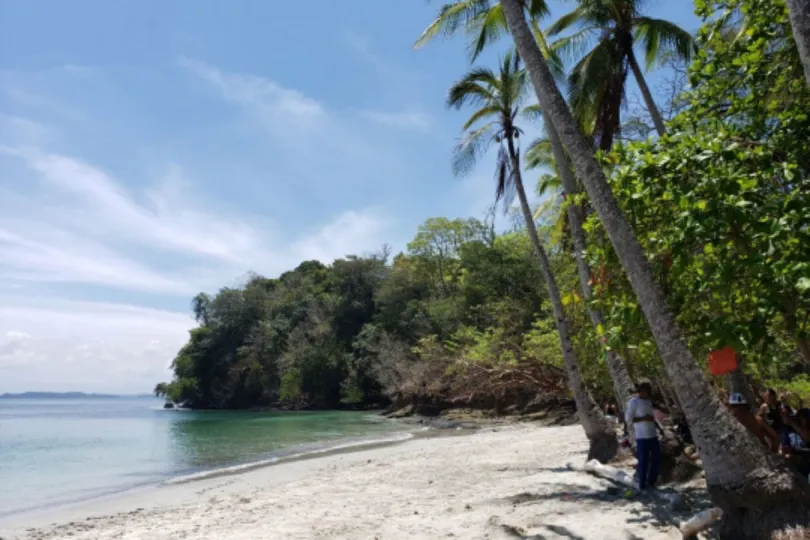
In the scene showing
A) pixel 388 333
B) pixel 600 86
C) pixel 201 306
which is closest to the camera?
pixel 600 86

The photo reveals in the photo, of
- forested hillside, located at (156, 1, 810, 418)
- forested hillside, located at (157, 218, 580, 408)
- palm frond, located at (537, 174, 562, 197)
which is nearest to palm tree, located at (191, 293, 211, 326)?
forested hillside, located at (157, 218, 580, 408)

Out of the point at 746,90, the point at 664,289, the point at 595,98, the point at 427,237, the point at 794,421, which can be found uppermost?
the point at 427,237

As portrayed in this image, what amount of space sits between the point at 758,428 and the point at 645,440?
1.29 m

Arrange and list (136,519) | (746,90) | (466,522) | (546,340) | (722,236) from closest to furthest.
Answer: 1. (722,236)
2. (746,90)
3. (466,522)
4. (136,519)
5. (546,340)

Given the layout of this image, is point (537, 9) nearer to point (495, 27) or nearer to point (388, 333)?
point (495, 27)

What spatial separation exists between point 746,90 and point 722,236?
2.47 meters

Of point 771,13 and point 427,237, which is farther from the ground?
point 427,237

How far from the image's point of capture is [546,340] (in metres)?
22.0

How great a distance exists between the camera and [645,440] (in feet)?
24.5

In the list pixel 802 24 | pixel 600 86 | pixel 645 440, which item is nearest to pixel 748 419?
pixel 645 440

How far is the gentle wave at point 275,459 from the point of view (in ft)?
52.9

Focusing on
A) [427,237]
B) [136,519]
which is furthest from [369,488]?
[427,237]

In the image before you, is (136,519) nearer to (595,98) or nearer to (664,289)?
(664,289)

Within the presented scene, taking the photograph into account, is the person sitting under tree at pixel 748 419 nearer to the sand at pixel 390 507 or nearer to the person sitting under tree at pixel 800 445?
the person sitting under tree at pixel 800 445
